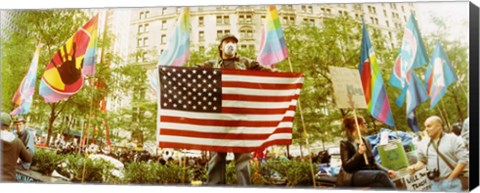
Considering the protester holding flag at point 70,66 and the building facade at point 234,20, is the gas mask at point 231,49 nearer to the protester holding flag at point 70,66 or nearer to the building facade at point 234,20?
the building facade at point 234,20

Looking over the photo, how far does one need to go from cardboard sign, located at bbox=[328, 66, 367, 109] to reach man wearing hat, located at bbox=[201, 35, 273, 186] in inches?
41.2

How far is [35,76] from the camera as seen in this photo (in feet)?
30.6

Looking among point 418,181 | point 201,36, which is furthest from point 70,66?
point 418,181

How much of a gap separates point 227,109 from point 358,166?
211cm

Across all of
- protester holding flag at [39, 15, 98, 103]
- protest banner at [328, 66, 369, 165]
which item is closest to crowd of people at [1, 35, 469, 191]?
protest banner at [328, 66, 369, 165]

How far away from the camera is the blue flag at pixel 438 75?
790 centimetres

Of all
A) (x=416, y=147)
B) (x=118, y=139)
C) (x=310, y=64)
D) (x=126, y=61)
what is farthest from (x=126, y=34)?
(x=416, y=147)

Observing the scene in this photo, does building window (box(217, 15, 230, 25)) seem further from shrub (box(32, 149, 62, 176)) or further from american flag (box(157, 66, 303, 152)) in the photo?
shrub (box(32, 149, 62, 176))

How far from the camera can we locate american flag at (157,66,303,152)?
27.1 feet

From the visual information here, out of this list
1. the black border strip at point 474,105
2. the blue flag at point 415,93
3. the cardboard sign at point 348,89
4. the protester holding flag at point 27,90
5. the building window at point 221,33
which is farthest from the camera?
the protester holding flag at point 27,90

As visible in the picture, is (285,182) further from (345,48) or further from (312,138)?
(345,48)

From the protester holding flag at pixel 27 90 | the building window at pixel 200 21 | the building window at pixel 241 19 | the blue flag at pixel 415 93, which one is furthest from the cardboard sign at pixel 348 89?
the protester holding flag at pixel 27 90

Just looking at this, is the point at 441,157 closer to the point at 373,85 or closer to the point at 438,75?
the point at 438,75

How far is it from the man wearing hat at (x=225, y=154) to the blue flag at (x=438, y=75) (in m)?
2.34
